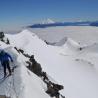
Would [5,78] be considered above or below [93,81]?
above

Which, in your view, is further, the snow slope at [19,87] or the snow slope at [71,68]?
the snow slope at [71,68]

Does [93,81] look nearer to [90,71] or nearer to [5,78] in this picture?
[90,71]

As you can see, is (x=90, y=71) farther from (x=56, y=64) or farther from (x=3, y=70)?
(x=3, y=70)

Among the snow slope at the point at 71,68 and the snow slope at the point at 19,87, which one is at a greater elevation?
the snow slope at the point at 19,87

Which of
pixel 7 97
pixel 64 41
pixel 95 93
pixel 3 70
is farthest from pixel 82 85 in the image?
pixel 64 41

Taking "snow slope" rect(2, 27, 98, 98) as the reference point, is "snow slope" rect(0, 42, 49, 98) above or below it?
above

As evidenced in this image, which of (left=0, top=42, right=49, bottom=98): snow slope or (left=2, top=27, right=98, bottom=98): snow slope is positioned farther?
(left=2, top=27, right=98, bottom=98): snow slope

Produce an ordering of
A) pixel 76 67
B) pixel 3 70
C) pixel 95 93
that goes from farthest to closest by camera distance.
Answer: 1. pixel 76 67
2. pixel 95 93
3. pixel 3 70

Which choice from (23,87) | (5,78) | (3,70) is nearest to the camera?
(23,87)

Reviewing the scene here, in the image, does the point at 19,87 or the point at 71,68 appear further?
the point at 71,68

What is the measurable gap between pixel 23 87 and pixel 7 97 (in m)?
1.61

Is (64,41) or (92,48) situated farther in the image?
(64,41)

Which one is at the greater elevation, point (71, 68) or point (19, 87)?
point (19, 87)

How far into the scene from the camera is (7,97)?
15.8 m
